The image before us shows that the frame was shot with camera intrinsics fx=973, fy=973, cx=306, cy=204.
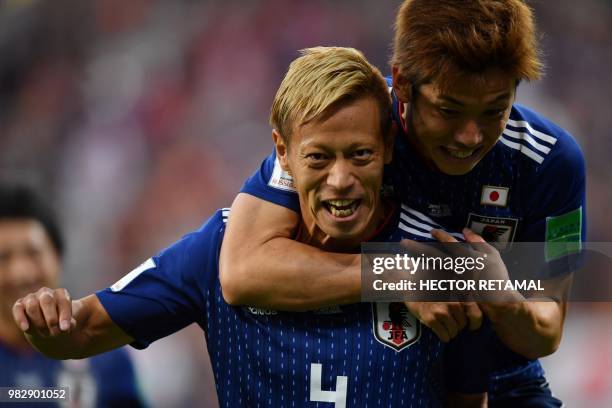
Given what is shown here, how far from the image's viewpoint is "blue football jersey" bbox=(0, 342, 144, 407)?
4.61m

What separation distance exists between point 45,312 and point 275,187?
0.82 metres

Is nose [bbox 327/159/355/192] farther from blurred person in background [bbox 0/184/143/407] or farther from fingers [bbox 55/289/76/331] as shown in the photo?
blurred person in background [bbox 0/184/143/407]

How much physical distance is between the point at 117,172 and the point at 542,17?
3511 mm

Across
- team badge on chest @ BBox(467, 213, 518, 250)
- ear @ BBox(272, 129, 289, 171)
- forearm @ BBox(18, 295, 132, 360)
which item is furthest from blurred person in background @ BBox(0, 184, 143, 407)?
team badge on chest @ BBox(467, 213, 518, 250)

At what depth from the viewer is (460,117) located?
301 cm

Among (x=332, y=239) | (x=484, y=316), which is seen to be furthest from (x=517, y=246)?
(x=332, y=239)

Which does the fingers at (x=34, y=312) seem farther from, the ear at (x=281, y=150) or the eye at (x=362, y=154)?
the eye at (x=362, y=154)

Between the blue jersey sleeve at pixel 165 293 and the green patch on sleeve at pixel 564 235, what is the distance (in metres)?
1.19

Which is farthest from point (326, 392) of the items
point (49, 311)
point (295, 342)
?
point (49, 311)

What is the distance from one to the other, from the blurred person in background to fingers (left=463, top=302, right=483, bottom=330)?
2363mm

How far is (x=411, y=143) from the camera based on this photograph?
10.7 feet

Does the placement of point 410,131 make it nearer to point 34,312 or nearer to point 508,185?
point 508,185

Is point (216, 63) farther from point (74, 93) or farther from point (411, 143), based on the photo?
point (411, 143)

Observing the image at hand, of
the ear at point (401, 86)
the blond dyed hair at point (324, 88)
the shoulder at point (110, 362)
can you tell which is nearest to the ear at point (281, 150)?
the blond dyed hair at point (324, 88)
